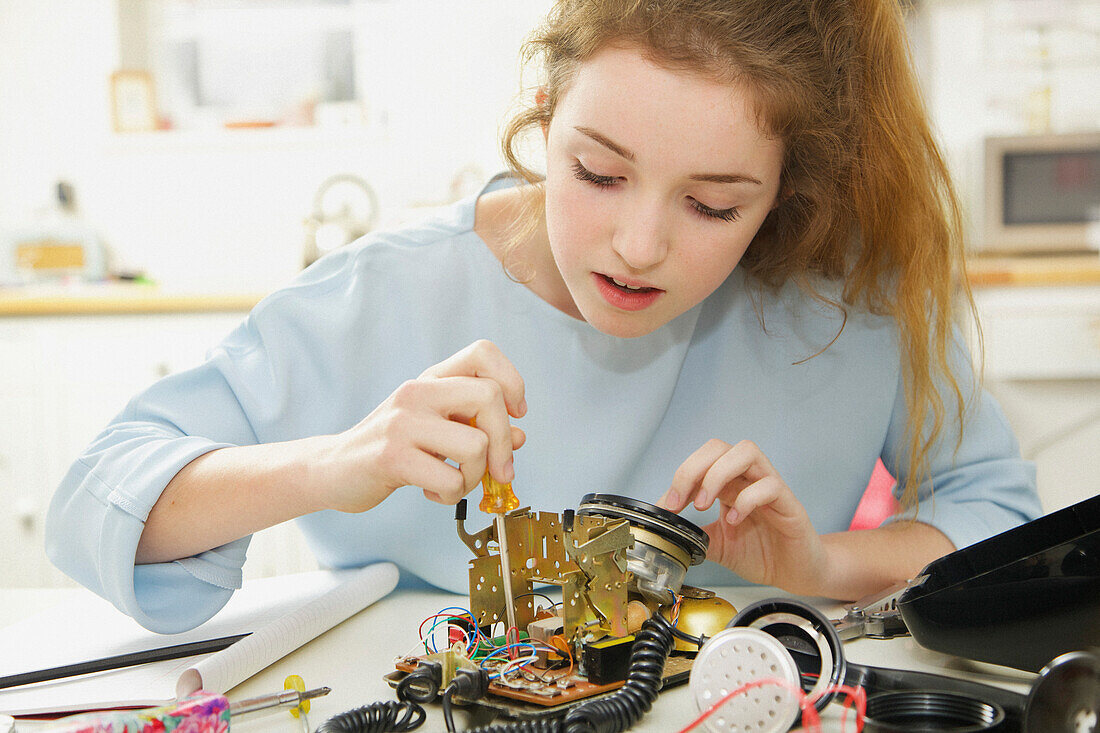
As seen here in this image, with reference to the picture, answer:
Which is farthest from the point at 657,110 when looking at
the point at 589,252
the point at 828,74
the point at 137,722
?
the point at 137,722

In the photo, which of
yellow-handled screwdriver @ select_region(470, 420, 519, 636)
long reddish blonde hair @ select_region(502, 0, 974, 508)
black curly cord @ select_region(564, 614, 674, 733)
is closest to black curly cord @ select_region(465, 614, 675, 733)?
black curly cord @ select_region(564, 614, 674, 733)

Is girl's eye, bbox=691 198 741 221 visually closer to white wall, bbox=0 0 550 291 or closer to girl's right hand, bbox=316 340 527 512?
girl's right hand, bbox=316 340 527 512

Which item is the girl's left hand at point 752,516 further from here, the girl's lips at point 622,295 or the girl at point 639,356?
the girl's lips at point 622,295

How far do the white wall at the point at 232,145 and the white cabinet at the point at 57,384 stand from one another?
0.68m

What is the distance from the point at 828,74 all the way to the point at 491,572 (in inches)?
24.6

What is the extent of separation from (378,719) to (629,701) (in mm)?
162

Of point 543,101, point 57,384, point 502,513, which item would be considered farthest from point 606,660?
point 57,384

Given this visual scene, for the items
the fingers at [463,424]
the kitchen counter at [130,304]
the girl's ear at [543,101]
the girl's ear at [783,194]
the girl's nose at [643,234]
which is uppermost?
the girl's ear at [543,101]

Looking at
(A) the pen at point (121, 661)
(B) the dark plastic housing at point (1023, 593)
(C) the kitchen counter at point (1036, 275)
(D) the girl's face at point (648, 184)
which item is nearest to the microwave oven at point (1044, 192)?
(C) the kitchen counter at point (1036, 275)

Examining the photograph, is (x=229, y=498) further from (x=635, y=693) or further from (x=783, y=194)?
(x=783, y=194)

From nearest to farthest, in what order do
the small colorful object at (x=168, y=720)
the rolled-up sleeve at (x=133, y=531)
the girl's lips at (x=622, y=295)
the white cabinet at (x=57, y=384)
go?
the small colorful object at (x=168, y=720), the rolled-up sleeve at (x=133, y=531), the girl's lips at (x=622, y=295), the white cabinet at (x=57, y=384)

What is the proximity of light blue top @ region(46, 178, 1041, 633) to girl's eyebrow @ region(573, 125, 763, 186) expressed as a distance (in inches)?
12.9

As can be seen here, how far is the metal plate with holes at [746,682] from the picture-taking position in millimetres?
570

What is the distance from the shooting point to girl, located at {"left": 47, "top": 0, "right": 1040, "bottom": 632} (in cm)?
85
